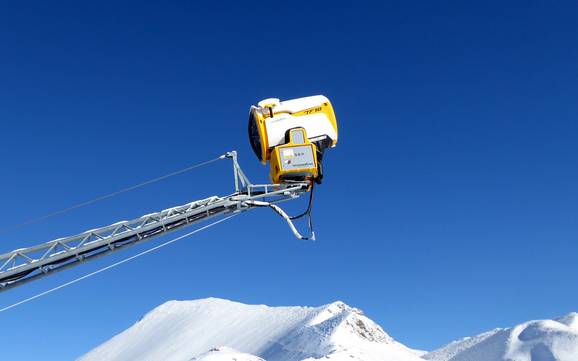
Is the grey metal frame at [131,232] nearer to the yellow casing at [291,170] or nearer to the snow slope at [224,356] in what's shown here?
the yellow casing at [291,170]

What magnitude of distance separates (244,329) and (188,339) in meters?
18.1

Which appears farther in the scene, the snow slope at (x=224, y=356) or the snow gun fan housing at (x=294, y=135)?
the snow slope at (x=224, y=356)

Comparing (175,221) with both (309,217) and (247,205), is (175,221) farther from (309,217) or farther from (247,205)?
(309,217)

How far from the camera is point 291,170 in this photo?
13.3 metres

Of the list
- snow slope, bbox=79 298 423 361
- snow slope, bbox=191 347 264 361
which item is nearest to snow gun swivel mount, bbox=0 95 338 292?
snow slope, bbox=191 347 264 361

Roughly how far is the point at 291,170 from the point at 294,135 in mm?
763

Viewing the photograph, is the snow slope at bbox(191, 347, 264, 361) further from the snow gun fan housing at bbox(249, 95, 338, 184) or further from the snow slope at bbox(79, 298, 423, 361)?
the snow gun fan housing at bbox(249, 95, 338, 184)

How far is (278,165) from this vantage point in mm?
13305

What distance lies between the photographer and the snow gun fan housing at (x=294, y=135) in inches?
527

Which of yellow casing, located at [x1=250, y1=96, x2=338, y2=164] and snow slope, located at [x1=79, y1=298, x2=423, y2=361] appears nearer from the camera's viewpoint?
yellow casing, located at [x1=250, y1=96, x2=338, y2=164]

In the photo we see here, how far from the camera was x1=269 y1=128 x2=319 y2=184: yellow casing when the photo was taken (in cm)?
1332

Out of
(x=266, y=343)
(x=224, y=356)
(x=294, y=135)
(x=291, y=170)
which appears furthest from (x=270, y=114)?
(x=266, y=343)

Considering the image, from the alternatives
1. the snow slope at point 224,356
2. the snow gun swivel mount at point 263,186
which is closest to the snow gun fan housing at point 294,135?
the snow gun swivel mount at point 263,186

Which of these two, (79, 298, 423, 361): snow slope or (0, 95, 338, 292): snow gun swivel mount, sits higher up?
(0, 95, 338, 292): snow gun swivel mount
